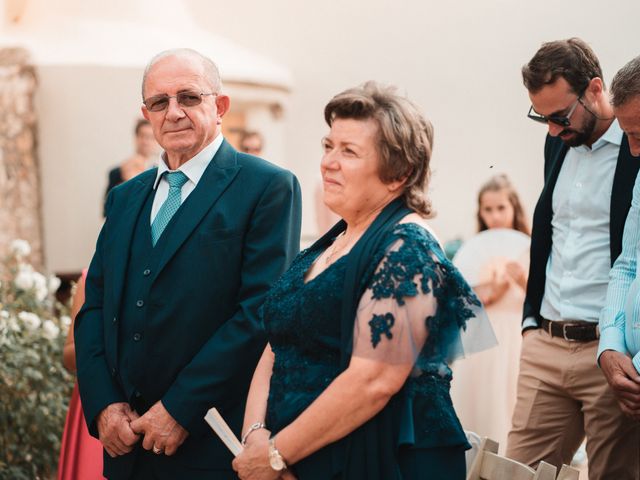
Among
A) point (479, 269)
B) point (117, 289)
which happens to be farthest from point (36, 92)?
point (117, 289)

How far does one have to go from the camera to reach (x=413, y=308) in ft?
7.54

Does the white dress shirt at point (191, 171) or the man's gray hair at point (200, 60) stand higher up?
the man's gray hair at point (200, 60)

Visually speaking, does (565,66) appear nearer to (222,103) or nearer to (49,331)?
(222,103)

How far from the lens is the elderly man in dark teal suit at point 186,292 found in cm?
285

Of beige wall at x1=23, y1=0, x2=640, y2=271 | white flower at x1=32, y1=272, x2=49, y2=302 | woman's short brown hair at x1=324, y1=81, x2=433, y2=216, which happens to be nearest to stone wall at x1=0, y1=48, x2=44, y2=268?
beige wall at x1=23, y1=0, x2=640, y2=271

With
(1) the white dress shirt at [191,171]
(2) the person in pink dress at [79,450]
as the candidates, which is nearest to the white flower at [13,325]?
(2) the person in pink dress at [79,450]

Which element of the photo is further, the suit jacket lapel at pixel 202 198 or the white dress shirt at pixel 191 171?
the white dress shirt at pixel 191 171

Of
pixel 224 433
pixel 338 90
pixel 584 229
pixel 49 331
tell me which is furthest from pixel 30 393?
pixel 338 90

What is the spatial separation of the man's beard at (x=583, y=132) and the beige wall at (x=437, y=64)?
2813mm

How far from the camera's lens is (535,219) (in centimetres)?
352

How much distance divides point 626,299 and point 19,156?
694 centimetres

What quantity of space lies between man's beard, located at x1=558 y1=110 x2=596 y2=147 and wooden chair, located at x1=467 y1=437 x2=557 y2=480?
1074mm

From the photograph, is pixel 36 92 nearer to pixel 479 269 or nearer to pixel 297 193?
pixel 479 269

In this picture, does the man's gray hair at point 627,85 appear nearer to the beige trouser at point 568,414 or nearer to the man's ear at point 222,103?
the beige trouser at point 568,414
